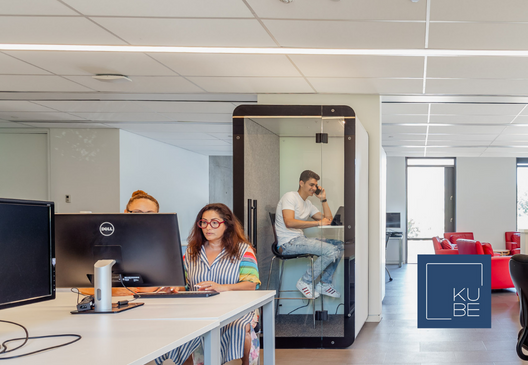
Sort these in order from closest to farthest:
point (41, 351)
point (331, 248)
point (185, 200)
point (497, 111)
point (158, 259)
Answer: point (41, 351) → point (158, 259) → point (331, 248) → point (497, 111) → point (185, 200)

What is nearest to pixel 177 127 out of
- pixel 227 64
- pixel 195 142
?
pixel 195 142

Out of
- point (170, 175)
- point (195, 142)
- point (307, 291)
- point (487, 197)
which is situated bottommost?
point (307, 291)

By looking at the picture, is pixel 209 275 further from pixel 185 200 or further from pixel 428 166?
pixel 428 166

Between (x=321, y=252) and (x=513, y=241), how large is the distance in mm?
9920

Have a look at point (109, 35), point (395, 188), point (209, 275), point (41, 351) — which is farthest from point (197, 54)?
point (395, 188)

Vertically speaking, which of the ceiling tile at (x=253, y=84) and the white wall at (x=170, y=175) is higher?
the ceiling tile at (x=253, y=84)

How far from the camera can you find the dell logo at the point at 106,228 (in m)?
2.50

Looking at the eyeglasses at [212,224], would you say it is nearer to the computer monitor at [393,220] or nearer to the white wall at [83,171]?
the white wall at [83,171]

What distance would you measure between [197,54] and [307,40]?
945mm

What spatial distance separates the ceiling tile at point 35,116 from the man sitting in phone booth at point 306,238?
375 centimetres

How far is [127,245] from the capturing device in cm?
251

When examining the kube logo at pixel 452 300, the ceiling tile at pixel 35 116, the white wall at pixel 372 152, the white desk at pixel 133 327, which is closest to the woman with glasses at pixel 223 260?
the white desk at pixel 133 327

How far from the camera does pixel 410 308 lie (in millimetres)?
6641

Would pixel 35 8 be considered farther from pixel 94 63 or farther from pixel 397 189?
pixel 397 189
